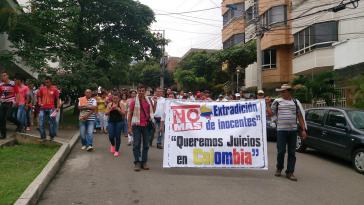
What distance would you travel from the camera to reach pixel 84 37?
1053 inches

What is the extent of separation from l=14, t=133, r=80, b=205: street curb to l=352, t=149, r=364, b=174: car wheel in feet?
21.9

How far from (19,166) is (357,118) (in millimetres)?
8033

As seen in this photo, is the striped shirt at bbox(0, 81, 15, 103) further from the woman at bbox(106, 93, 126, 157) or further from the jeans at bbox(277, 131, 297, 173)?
the jeans at bbox(277, 131, 297, 173)

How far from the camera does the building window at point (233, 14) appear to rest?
155 feet

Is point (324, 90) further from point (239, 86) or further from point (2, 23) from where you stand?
point (239, 86)

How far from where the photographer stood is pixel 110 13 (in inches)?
1049

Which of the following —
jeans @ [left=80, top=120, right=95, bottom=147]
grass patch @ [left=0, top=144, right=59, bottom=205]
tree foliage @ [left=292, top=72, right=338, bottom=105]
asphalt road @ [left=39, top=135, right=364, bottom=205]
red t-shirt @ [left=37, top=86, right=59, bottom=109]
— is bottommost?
asphalt road @ [left=39, top=135, right=364, bottom=205]

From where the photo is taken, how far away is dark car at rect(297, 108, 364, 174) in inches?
→ 435

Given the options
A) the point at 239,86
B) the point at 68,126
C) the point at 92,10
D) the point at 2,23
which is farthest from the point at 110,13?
the point at 239,86

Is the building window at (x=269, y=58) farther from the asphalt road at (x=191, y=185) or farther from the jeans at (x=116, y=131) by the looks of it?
the jeans at (x=116, y=131)

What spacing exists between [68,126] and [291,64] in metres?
22.3

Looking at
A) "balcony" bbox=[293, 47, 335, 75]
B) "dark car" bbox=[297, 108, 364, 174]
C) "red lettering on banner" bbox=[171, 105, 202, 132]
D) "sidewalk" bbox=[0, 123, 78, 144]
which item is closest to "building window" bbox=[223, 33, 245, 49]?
"balcony" bbox=[293, 47, 335, 75]

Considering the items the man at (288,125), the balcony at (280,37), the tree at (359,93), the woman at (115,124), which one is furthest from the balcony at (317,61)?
the man at (288,125)

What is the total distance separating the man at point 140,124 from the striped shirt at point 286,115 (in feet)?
9.03
